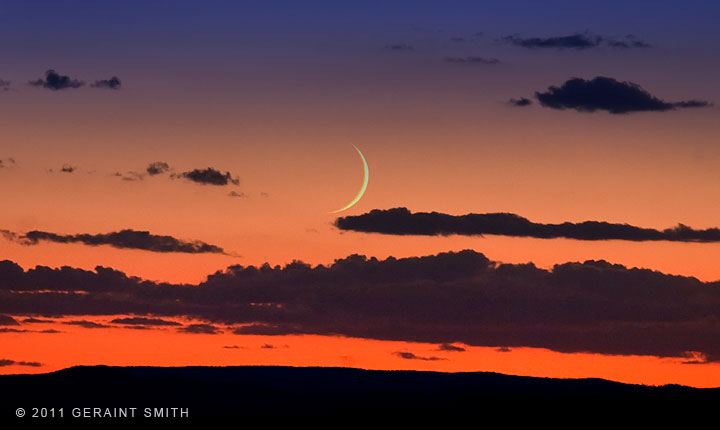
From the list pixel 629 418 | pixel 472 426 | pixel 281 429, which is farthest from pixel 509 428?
pixel 281 429

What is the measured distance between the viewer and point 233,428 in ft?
654

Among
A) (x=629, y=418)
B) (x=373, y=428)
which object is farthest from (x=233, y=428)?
(x=629, y=418)

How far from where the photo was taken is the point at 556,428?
193m

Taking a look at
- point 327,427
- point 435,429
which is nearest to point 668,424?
point 435,429

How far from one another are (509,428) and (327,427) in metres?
31.4

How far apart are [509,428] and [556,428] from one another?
7936 mm

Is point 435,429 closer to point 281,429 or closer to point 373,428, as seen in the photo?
point 373,428

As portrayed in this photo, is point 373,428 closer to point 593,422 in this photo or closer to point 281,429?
point 281,429

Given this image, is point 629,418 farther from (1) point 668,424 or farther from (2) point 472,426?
(2) point 472,426

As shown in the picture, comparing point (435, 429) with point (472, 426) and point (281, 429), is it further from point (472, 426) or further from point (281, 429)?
point (281, 429)

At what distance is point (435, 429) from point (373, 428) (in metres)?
10.9

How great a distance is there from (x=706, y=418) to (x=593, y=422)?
1945 centimetres

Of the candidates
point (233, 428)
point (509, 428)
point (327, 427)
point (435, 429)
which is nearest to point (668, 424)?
point (509, 428)

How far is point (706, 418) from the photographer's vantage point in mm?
193625
